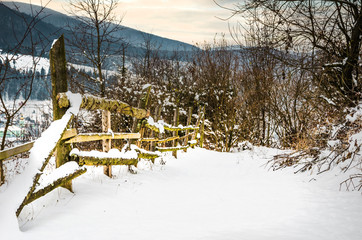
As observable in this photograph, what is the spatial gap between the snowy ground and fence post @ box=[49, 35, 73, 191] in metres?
0.46

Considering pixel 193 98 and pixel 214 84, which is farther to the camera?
pixel 193 98

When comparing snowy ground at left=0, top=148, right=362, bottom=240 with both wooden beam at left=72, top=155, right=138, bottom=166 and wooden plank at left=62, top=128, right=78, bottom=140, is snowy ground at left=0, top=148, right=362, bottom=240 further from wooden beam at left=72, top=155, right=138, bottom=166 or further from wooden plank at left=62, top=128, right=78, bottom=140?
wooden plank at left=62, top=128, right=78, bottom=140

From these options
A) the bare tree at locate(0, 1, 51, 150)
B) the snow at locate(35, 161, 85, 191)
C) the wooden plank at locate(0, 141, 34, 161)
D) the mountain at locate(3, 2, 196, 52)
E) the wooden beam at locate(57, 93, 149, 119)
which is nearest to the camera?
the wooden plank at locate(0, 141, 34, 161)

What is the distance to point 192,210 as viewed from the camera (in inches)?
126

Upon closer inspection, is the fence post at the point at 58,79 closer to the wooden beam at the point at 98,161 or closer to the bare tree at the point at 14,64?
the wooden beam at the point at 98,161

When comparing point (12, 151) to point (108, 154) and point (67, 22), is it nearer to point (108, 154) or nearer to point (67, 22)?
point (108, 154)

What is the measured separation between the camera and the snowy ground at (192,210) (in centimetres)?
231

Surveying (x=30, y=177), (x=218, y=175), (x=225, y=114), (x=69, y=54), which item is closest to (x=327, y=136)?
(x=218, y=175)

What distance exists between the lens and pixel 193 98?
52.4ft

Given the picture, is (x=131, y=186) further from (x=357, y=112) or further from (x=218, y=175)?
(x=357, y=112)

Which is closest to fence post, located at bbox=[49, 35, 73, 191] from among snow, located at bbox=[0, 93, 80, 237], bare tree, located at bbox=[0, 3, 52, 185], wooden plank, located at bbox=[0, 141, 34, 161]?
snow, located at bbox=[0, 93, 80, 237]

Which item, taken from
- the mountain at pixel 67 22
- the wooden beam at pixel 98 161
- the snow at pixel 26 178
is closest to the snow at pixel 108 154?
the wooden beam at pixel 98 161

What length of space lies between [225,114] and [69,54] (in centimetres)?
781

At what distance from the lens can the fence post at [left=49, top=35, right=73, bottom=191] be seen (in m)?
2.84
